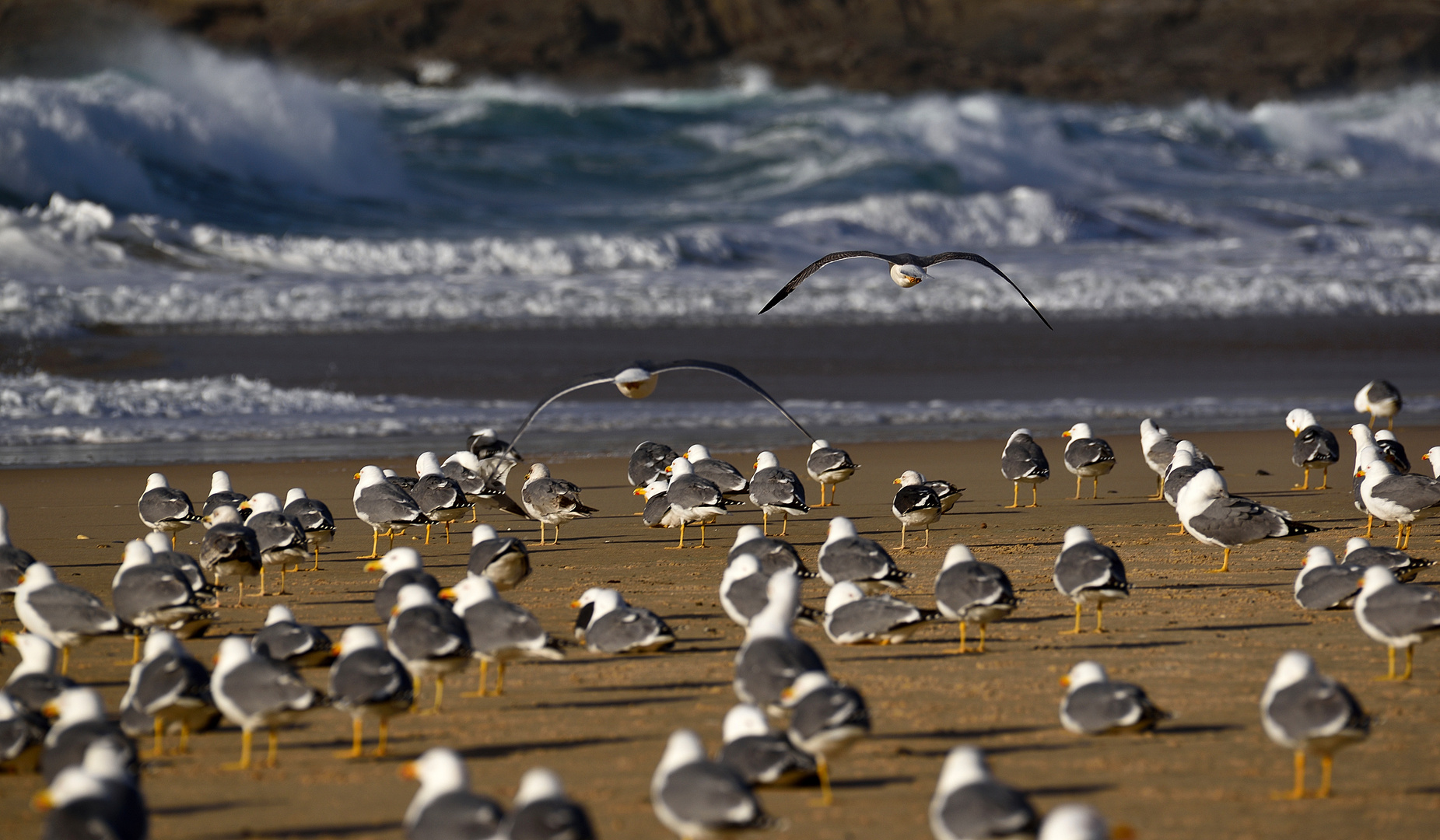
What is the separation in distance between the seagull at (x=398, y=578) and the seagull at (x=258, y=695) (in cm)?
139

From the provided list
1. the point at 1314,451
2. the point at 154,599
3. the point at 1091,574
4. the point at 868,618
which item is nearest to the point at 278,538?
the point at 154,599

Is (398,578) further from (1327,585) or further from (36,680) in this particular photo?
(1327,585)

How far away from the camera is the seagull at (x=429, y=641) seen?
6.60 metres

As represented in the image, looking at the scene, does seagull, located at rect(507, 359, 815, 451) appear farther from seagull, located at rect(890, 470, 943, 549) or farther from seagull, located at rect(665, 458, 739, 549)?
seagull, located at rect(890, 470, 943, 549)

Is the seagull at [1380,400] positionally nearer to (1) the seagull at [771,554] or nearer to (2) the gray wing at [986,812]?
(1) the seagull at [771,554]

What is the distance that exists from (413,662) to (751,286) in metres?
22.8

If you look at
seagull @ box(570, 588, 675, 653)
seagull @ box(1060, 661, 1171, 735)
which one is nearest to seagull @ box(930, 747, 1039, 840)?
seagull @ box(1060, 661, 1171, 735)

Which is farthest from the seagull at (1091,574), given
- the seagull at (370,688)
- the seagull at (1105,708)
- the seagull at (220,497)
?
the seagull at (220,497)

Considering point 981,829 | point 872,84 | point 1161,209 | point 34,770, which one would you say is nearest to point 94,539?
point 34,770

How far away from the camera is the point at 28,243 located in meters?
30.1

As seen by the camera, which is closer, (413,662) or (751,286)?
(413,662)

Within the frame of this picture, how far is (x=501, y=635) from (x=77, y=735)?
205cm

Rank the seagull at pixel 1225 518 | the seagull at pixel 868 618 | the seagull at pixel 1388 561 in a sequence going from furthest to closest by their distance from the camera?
the seagull at pixel 1225 518
the seagull at pixel 1388 561
the seagull at pixel 868 618

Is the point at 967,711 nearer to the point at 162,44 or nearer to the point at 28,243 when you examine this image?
the point at 28,243
